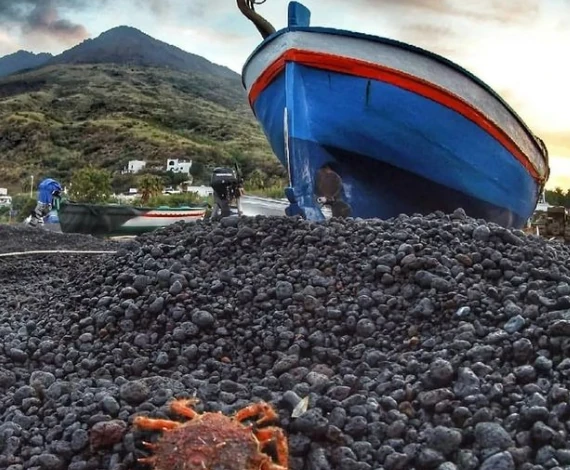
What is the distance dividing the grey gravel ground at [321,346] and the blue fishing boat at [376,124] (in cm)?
216

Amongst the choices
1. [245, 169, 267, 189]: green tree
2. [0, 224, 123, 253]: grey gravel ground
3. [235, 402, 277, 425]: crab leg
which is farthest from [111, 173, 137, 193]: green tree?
[235, 402, 277, 425]: crab leg

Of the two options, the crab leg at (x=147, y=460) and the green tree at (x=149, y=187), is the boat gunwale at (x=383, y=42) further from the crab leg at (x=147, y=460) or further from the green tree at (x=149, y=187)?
the green tree at (x=149, y=187)

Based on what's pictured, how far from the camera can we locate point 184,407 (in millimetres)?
2443

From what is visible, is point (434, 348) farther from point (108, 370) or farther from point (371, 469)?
point (108, 370)

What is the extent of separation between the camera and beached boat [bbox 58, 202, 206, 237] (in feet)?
48.8

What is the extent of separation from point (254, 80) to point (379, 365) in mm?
4711

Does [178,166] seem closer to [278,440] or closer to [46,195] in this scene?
[46,195]

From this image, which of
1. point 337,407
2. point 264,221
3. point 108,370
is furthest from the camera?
point 264,221

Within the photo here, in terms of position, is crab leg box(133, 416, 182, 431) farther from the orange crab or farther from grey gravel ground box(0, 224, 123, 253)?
grey gravel ground box(0, 224, 123, 253)

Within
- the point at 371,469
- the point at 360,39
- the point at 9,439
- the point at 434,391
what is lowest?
the point at 9,439

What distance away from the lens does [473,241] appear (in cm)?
377

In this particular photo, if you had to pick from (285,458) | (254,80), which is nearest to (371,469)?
(285,458)

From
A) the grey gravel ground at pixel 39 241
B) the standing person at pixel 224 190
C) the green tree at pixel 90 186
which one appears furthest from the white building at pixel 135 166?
the standing person at pixel 224 190

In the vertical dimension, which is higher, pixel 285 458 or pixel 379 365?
pixel 379 365
